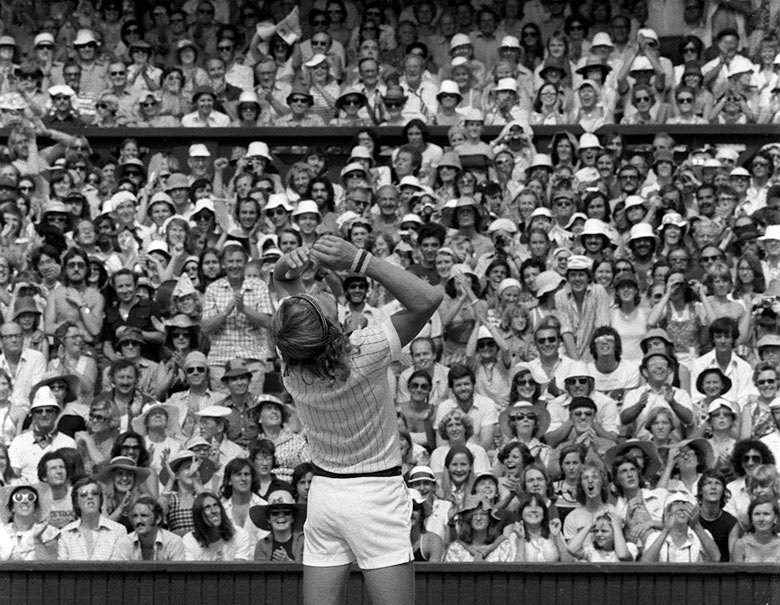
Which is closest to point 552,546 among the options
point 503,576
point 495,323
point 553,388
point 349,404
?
point 503,576

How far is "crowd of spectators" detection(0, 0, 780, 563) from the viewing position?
8789mm

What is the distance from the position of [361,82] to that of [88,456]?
488 cm

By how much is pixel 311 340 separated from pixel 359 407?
296mm

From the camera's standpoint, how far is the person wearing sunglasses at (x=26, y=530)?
8734mm

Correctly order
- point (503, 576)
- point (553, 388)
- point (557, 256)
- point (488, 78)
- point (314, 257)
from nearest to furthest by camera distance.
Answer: point (314, 257), point (503, 576), point (553, 388), point (557, 256), point (488, 78)

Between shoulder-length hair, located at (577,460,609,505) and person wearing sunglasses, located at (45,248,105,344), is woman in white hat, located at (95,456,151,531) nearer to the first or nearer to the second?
person wearing sunglasses, located at (45,248,105,344)

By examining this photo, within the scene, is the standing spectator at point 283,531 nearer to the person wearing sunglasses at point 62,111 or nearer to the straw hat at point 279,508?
the straw hat at point 279,508

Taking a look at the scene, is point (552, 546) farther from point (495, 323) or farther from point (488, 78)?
point (488, 78)

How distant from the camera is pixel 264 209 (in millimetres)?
11789

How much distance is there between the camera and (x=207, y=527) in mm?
8680

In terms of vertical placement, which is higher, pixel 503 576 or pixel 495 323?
pixel 495 323

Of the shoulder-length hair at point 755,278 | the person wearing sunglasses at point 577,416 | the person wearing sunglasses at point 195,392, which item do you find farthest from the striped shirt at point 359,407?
the shoulder-length hair at point 755,278

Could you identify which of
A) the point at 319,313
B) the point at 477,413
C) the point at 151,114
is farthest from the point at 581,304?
the point at 319,313

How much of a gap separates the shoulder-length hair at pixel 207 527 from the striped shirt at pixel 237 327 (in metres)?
1.91
